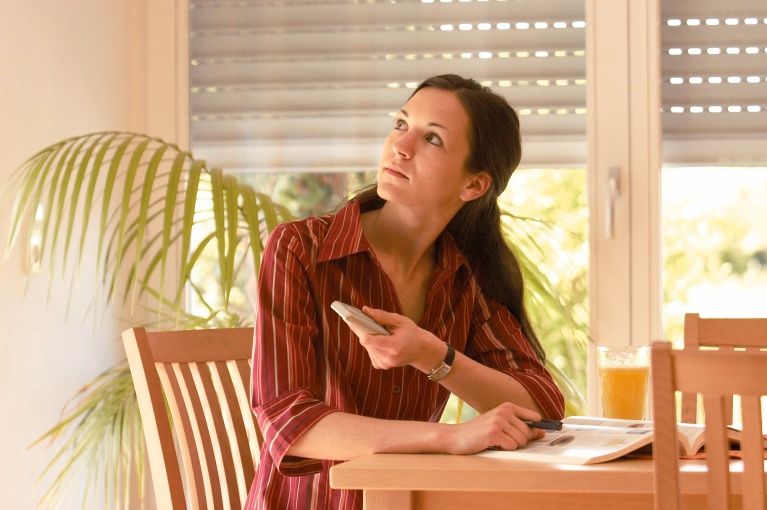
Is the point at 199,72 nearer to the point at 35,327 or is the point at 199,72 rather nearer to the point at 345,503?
the point at 35,327

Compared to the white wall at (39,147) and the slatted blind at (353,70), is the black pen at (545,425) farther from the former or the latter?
the slatted blind at (353,70)

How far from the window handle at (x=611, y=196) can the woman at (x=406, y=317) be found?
1.15 meters

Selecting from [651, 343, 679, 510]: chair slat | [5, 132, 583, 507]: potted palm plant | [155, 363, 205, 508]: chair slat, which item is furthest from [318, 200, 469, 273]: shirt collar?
[651, 343, 679, 510]: chair slat

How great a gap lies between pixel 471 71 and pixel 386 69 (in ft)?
0.87

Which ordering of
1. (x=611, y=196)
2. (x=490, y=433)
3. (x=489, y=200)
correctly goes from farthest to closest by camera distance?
(x=611, y=196), (x=489, y=200), (x=490, y=433)

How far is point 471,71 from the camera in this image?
3326 millimetres

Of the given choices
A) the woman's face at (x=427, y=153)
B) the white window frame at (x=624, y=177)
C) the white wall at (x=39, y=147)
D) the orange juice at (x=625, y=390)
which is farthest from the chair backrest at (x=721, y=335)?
the white wall at (x=39, y=147)

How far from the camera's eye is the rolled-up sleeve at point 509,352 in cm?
189

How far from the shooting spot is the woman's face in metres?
1.87

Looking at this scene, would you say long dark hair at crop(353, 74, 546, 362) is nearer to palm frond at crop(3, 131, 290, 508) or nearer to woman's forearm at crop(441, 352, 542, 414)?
woman's forearm at crop(441, 352, 542, 414)

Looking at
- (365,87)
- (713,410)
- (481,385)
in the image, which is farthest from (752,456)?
(365,87)

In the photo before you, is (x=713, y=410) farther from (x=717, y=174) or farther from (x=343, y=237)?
(x=717, y=174)

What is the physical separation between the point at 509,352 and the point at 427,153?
0.39m

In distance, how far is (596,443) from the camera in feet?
4.89
